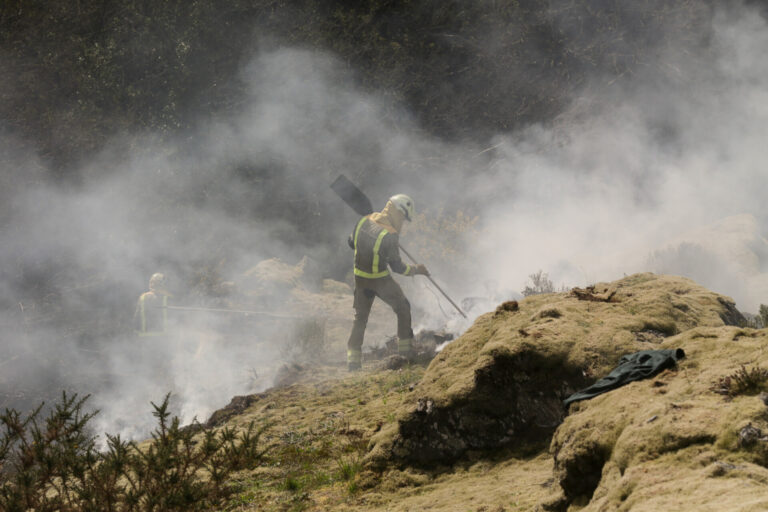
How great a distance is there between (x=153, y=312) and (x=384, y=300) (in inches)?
221

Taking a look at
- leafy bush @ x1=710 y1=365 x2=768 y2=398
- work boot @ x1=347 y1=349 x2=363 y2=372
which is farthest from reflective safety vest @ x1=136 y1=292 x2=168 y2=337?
leafy bush @ x1=710 y1=365 x2=768 y2=398

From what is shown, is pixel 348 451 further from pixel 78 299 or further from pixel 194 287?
pixel 78 299

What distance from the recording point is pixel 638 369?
2949mm

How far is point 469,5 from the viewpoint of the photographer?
16016mm

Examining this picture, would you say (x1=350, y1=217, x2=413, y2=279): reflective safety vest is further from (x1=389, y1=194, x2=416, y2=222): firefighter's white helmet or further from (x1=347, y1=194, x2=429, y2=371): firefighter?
(x1=389, y1=194, x2=416, y2=222): firefighter's white helmet

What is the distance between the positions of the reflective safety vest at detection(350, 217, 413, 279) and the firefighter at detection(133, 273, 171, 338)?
5.20 metres

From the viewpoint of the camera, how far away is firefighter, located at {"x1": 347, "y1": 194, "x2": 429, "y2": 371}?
350 inches

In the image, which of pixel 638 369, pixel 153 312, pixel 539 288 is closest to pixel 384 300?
pixel 539 288

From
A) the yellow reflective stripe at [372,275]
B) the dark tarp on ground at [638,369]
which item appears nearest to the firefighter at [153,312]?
the yellow reflective stripe at [372,275]

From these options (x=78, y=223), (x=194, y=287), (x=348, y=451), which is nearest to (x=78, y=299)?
(x=78, y=223)

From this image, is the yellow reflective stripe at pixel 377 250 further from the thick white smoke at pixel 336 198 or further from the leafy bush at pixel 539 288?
the thick white smoke at pixel 336 198

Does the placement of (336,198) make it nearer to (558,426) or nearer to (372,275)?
(372,275)

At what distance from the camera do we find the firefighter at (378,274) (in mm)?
8898

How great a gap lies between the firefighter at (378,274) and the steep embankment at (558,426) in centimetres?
280
